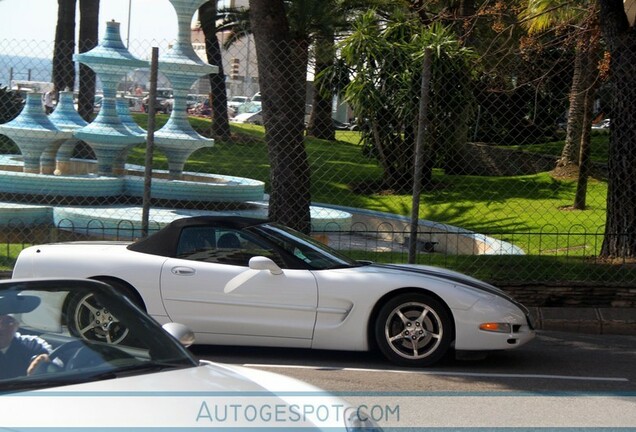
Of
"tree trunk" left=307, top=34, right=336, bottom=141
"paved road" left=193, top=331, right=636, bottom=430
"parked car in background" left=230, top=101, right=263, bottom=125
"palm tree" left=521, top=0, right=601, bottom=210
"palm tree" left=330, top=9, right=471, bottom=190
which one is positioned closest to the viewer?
"paved road" left=193, top=331, right=636, bottom=430

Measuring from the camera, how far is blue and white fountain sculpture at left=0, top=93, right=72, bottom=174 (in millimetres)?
16656

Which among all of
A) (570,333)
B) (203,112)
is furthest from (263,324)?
(203,112)

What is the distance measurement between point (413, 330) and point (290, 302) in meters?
1.02

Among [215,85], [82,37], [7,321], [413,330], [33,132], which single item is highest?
[82,37]

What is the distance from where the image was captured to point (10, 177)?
52.3ft

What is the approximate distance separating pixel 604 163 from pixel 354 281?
19.4 m

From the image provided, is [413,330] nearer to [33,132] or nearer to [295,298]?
[295,298]

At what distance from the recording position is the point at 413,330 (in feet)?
25.2

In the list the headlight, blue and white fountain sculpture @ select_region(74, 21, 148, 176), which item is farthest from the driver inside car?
blue and white fountain sculpture @ select_region(74, 21, 148, 176)

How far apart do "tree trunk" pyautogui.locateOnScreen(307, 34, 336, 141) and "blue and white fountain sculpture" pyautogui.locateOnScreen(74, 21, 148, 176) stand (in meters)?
12.0

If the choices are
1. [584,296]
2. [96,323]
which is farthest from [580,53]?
[96,323]

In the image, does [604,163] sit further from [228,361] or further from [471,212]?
[228,361]

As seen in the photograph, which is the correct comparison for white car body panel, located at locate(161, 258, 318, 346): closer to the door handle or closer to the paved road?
the door handle

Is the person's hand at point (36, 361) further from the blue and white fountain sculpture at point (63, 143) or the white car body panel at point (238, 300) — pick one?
the blue and white fountain sculpture at point (63, 143)
